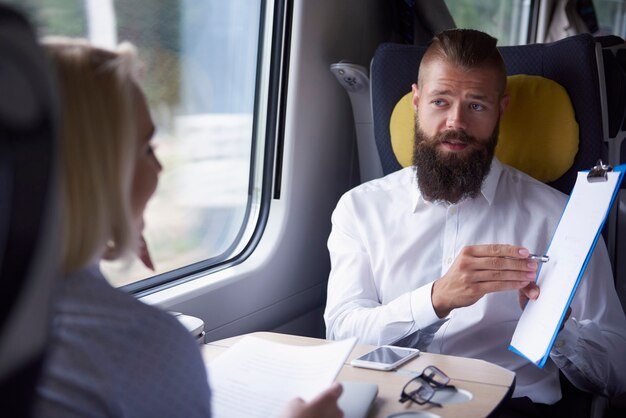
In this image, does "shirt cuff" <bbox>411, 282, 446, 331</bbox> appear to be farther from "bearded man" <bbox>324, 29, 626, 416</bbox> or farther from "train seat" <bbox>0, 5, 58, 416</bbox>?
"train seat" <bbox>0, 5, 58, 416</bbox>

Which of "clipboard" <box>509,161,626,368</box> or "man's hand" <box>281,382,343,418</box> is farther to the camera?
"clipboard" <box>509,161,626,368</box>

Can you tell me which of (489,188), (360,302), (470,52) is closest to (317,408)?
(360,302)

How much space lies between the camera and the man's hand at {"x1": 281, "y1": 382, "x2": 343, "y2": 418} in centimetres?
103

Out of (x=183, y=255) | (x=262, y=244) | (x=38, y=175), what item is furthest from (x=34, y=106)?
(x=262, y=244)

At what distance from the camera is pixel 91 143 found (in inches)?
30.0

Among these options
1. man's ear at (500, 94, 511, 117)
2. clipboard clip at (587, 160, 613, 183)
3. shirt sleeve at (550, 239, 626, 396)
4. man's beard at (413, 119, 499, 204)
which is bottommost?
shirt sleeve at (550, 239, 626, 396)

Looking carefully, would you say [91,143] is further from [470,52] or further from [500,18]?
[500,18]

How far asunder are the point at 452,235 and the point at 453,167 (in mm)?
204

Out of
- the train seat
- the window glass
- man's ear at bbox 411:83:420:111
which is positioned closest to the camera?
the train seat

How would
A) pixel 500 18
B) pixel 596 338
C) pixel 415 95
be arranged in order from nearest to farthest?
pixel 596 338
pixel 415 95
pixel 500 18

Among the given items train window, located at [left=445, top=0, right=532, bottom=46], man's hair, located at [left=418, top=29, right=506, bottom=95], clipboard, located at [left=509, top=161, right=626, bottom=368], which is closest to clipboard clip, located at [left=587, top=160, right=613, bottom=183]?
clipboard, located at [left=509, top=161, right=626, bottom=368]

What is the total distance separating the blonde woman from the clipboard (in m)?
0.85

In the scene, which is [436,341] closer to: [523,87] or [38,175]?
[523,87]

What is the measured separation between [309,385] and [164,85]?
1152 mm
